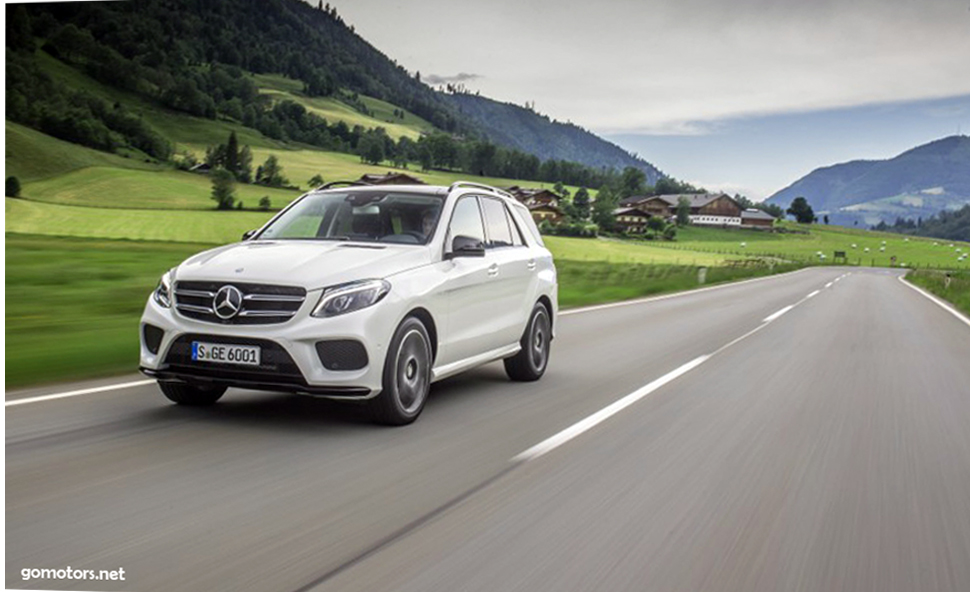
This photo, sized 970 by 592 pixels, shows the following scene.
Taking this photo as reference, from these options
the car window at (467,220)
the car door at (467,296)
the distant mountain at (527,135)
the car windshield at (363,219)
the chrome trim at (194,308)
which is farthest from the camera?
the distant mountain at (527,135)

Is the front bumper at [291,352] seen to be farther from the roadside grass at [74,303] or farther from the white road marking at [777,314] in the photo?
the white road marking at [777,314]

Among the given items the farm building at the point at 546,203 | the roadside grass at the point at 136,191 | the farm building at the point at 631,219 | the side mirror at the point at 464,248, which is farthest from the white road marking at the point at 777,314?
the farm building at the point at 631,219

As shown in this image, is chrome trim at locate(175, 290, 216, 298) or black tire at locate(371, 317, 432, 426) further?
black tire at locate(371, 317, 432, 426)

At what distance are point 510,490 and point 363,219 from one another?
3.13 m

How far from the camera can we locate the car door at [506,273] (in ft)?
25.4

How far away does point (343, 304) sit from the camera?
5.84 meters

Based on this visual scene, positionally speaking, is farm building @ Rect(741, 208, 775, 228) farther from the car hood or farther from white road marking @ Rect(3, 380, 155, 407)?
the car hood

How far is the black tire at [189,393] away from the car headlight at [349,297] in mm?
1281

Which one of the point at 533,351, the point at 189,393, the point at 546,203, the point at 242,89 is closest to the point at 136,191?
the point at 546,203

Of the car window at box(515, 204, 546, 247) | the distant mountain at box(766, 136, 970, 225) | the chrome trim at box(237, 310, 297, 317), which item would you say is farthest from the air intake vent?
the distant mountain at box(766, 136, 970, 225)

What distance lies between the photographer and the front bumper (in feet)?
18.6

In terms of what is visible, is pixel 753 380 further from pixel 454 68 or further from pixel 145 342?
pixel 145 342

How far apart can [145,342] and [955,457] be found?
202 inches

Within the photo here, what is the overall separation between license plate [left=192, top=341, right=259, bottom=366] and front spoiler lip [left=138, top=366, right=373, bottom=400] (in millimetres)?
115
